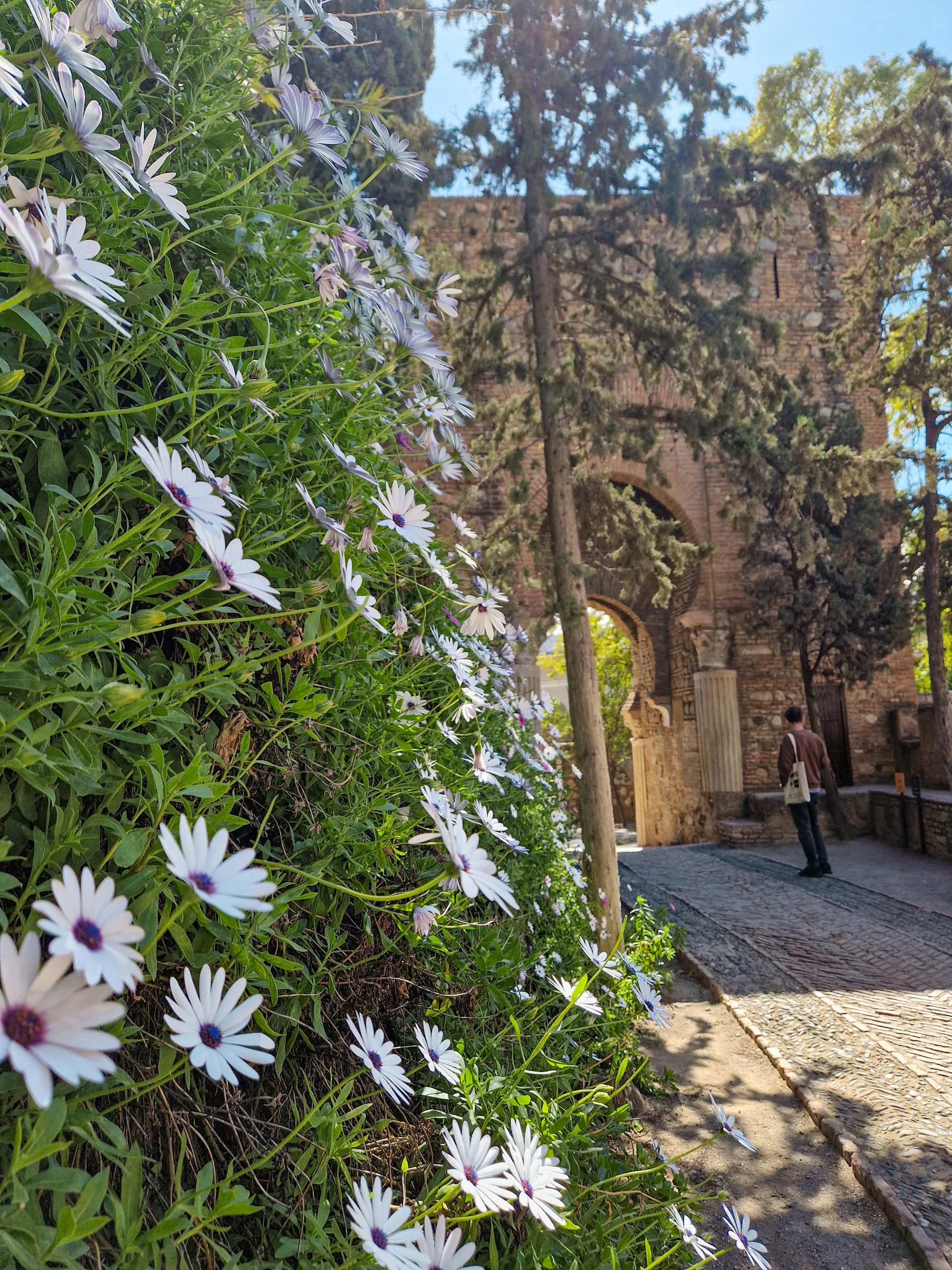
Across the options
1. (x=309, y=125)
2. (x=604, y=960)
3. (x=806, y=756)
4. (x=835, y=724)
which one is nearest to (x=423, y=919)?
(x=604, y=960)

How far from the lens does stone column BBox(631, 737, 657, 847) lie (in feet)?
48.5

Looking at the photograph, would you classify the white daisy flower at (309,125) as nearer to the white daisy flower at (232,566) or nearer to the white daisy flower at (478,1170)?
the white daisy flower at (232,566)

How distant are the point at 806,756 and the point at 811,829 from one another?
0.74 metres

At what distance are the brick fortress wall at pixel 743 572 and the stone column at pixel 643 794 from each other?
4.81ft

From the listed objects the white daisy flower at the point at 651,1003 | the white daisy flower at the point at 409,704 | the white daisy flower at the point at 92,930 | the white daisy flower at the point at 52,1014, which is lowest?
the white daisy flower at the point at 651,1003

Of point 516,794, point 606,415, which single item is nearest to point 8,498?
point 516,794

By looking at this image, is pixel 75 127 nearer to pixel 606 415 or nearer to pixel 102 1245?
pixel 102 1245

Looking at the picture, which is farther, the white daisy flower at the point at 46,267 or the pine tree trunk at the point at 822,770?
the pine tree trunk at the point at 822,770

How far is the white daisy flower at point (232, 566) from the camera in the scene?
2.31ft

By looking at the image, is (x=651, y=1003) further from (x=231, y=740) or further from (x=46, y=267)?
(x=46, y=267)

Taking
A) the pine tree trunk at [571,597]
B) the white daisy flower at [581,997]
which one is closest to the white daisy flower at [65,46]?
the white daisy flower at [581,997]

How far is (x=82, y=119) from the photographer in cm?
80

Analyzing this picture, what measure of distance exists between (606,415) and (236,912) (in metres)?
5.23

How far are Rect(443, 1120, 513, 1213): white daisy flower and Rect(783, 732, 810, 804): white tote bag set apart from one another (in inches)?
334
